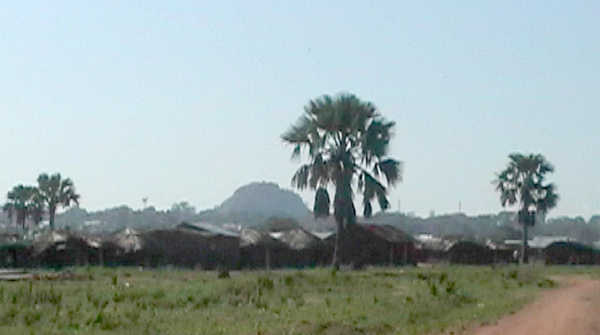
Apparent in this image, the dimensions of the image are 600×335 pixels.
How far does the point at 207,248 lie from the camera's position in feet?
190

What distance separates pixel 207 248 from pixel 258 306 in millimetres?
32483

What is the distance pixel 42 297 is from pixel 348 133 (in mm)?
26080

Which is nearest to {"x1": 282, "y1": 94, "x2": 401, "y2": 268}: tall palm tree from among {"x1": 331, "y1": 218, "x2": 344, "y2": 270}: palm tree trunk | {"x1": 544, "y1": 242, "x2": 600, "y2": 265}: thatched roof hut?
{"x1": 331, "y1": 218, "x2": 344, "y2": 270}: palm tree trunk

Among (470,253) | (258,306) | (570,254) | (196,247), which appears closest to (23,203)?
(196,247)

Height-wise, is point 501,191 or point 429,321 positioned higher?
point 501,191

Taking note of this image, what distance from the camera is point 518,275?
45.2 meters

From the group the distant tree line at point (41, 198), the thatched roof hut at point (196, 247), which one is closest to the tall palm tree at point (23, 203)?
the distant tree line at point (41, 198)

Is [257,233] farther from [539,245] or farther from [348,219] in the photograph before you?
[539,245]

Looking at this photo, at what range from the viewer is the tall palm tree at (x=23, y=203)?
7519 centimetres

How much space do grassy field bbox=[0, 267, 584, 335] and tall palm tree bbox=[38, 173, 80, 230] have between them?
122ft

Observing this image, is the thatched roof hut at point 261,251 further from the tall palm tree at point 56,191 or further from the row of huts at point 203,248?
the tall palm tree at point 56,191

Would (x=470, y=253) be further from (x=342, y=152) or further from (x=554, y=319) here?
(x=554, y=319)

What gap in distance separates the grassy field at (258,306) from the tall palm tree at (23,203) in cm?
3904

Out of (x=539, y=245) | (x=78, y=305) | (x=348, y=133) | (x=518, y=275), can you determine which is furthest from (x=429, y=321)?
(x=539, y=245)
